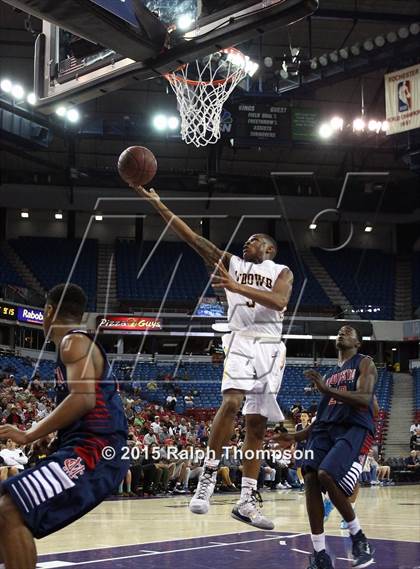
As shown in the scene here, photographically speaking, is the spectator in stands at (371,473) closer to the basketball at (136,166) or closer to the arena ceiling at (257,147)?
the arena ceiling at (257,147)

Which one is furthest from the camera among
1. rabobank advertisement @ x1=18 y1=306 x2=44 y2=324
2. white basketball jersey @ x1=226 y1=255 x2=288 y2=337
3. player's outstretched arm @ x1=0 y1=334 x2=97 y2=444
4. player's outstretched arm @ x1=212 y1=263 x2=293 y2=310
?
rabobank advertisement @ x1=18 y1=306 x2=44 y2=324

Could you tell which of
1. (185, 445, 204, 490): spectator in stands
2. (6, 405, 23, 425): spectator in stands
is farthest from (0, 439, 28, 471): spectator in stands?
(185, 445, 204, 490): spectator in stands

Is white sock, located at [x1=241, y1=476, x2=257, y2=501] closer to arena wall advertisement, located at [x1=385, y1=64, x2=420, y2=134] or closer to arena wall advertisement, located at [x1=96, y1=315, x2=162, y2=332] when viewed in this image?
arena wall advertisement, located at [x1=385, y1=64, x2=420, y2=134]

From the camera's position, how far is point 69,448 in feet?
12.9

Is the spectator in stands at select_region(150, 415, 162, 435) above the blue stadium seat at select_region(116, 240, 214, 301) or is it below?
below

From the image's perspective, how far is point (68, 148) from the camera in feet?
94.2

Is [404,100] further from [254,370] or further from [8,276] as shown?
[8,276]

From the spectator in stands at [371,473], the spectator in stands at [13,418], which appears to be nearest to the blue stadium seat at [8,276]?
the spectator in stands at [13,418]

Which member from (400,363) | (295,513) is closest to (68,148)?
(400,363)

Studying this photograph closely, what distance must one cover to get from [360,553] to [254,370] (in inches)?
65.6

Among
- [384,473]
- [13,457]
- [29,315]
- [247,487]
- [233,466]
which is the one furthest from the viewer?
[29,315]

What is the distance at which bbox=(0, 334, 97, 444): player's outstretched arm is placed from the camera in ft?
12.6

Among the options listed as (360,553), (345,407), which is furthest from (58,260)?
(360,553)

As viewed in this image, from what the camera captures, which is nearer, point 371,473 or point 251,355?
point 251,355
